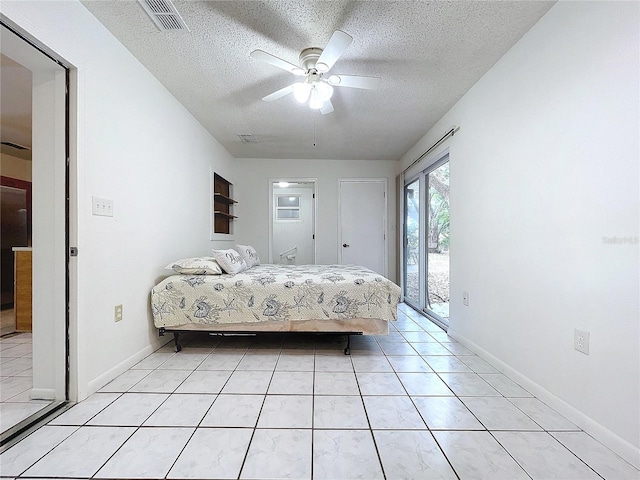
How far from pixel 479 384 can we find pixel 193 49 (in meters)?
3.13

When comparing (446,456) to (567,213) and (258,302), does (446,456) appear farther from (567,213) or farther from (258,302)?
(258,302)

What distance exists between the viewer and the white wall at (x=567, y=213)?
1262mm

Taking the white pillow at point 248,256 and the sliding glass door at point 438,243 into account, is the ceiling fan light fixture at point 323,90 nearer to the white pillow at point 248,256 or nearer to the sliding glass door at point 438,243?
the sliding glass door at point 438,243

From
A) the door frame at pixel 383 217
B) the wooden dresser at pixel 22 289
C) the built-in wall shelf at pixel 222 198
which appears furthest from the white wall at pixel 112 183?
the door frame at pixel 383 217

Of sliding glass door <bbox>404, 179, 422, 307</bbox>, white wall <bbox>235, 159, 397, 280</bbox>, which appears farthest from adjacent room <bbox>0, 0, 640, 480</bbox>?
white wall <bbox>235, 159, 397, 280</bbox>

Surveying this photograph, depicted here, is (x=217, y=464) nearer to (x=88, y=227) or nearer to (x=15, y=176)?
(x=88, y=227)

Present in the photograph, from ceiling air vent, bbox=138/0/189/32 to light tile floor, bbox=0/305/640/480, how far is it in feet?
7.70

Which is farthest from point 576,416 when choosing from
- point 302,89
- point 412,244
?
point 412,244

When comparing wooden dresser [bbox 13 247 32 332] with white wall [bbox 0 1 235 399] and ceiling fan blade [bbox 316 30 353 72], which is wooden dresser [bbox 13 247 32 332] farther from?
ceiling fan blade [bbox 316 30 353 72]

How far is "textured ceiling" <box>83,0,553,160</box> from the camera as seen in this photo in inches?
66.6

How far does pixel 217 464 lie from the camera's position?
119cm

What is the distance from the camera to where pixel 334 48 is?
5.68ft

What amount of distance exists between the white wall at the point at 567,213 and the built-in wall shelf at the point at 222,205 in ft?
11.0

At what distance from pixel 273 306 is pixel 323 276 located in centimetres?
54
